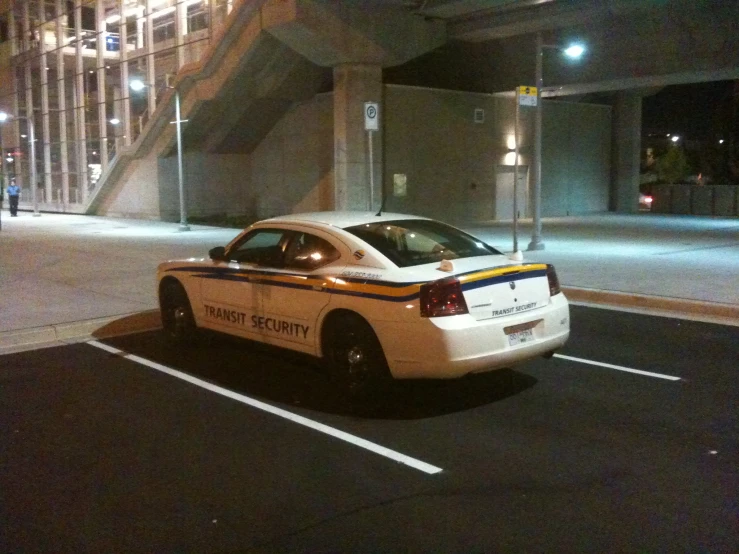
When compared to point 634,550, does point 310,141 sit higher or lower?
higher

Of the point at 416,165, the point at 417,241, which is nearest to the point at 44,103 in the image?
the point at 416,165

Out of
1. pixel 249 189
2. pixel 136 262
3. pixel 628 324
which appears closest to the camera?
pixel 628 324

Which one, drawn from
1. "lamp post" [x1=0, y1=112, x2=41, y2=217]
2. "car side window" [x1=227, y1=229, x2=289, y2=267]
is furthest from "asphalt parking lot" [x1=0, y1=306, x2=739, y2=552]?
"lamp post" [x1=0, y1=112, x2=41, y2=217]

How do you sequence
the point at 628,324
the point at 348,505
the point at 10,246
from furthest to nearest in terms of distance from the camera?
the point at 10,246 → the point at 628,324 → the point at 348,505

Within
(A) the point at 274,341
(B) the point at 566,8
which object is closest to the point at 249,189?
(B) the point at 566,8

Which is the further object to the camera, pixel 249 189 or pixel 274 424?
pixel 249 189

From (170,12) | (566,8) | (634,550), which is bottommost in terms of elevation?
(634,550)

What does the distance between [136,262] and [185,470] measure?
452 inches

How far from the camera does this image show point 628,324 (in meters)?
9.99

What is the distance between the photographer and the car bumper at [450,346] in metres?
6.05

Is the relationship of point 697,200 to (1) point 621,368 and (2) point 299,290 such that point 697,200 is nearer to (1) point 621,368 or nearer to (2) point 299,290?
(1) point 621,368

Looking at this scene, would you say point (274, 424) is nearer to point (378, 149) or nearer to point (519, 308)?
point (519, 308)

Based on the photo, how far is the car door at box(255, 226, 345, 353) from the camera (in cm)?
697

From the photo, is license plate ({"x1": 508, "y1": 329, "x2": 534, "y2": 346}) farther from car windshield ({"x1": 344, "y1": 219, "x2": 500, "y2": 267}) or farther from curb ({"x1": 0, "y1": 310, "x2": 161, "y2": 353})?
curb ({"x1": 0, "y1": 310, "x2": 161, "y2": 353})
